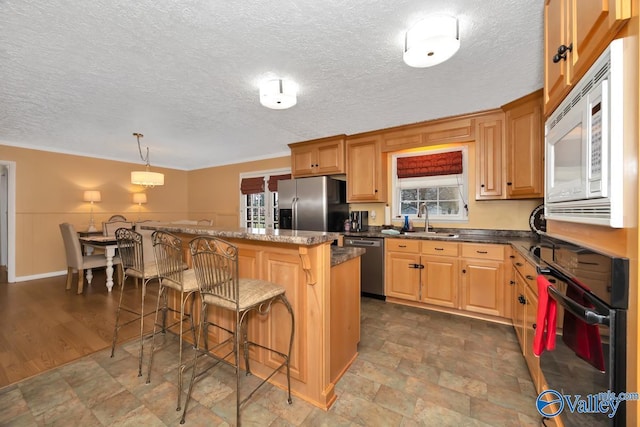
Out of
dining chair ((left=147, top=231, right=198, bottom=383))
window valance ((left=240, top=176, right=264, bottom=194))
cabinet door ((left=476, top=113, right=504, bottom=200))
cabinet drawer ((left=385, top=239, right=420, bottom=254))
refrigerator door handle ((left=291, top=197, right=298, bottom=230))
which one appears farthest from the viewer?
window valance ((left=240, top=176, right=264, bottom=194))

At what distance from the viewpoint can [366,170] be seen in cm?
366

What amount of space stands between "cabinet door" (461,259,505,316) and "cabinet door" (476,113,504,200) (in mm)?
787

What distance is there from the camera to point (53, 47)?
1768 mm

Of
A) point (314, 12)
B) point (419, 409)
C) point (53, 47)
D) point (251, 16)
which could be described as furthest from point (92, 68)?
point (419, 409)

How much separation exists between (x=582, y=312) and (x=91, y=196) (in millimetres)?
6481

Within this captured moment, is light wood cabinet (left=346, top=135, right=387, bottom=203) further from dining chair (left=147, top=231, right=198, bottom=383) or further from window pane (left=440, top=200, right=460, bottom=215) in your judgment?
dining chair (left=147, top=231, right=198, bottom=383)

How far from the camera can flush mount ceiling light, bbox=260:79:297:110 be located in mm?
2186

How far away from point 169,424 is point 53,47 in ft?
8.45

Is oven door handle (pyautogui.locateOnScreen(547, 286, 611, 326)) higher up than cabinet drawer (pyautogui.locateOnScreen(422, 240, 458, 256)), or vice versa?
oven door handle (pyautogui.locateOnScreen(547, 286, 611, 326))

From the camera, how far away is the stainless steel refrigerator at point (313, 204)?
368cm

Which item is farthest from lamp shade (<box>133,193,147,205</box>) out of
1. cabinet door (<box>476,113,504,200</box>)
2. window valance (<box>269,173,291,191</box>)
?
cabinet door (<box>476,113,504,200</box>)

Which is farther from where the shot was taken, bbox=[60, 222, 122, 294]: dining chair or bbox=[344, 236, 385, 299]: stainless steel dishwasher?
bbox=[60, 222, 122, 294]: dining chair

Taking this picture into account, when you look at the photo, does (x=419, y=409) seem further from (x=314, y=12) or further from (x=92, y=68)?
(x=92, y=68)

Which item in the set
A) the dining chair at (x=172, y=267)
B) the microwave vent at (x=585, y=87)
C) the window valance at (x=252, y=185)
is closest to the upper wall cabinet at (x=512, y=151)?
the microwave vent at (x=585, y=87)
